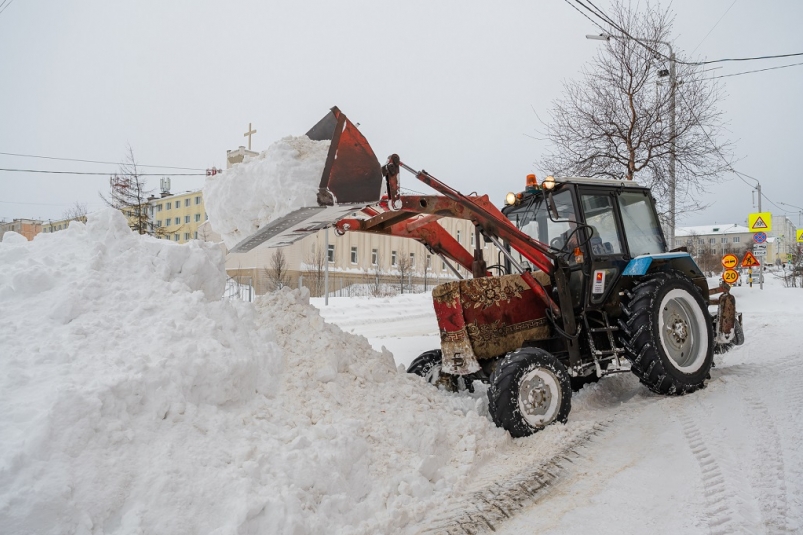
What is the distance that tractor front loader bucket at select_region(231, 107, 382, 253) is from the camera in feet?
12.7

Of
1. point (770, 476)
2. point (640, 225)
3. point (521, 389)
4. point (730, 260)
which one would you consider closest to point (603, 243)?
point (640, 225)

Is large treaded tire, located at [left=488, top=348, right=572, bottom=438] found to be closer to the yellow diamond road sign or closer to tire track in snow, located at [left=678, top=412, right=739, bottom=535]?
tire track in snow, located at [left=678, top=412, right=739, bottom=535]

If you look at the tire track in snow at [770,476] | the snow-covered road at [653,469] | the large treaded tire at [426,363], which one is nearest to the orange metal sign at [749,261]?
the snow-covered road at [653,469]

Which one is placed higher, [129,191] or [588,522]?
[129,191]

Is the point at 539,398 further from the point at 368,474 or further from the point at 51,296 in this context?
the point at 51,296

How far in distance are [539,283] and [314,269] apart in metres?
27.0

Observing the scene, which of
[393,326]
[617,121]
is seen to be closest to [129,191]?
[393,326]

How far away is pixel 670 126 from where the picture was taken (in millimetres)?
12312

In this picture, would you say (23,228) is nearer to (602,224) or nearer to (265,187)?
(265,187)

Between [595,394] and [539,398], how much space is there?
66.4 inches

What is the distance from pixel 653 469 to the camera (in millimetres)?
3555

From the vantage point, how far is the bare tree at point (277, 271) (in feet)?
80.3

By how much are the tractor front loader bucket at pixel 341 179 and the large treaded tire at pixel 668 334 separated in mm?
2898

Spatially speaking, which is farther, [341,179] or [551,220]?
[551,220]
